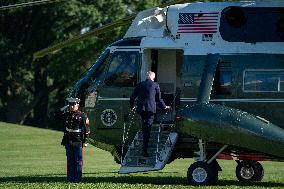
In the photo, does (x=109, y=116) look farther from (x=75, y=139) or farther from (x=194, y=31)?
(x=194, y=31)

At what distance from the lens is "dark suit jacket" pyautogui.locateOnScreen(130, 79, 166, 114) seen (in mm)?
18078

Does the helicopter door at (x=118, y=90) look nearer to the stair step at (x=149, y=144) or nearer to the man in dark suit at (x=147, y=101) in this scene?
the stair step at (x=149, y=144)

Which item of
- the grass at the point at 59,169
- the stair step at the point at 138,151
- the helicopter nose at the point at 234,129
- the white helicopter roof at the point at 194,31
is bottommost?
the grass at the point at 59,169

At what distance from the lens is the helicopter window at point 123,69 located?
19172 mm

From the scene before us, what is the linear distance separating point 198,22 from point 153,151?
2.97m

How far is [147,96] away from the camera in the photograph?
18.1 m

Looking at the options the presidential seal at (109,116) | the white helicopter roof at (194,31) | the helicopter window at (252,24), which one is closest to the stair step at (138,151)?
the presidential seal at (109,116)

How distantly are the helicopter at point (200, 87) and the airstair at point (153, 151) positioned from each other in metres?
0.02

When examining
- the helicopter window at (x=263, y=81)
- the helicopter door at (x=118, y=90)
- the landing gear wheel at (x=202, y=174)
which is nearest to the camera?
the landing gear wheel at (x=202, y=174)

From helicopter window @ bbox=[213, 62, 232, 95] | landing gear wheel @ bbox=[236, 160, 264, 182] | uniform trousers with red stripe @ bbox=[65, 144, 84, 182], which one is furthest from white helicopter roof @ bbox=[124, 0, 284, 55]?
landing gear wheel @ bbox=[236, 160, 264, 182]

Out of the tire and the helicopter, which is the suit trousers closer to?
the helicopter

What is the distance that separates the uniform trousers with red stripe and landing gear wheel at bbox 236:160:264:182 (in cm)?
407

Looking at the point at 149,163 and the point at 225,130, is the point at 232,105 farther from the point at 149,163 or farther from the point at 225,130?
the point at 149,163

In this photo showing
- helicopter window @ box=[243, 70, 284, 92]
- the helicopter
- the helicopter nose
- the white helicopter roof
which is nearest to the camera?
the helicopter nose
